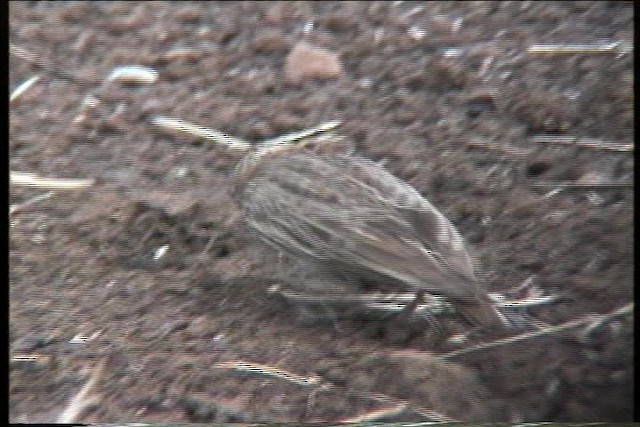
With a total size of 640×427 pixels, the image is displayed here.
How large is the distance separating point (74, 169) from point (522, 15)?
45.4 inches

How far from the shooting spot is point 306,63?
8.38ft

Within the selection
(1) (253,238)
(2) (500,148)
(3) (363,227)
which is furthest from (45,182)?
(2) (500,148)

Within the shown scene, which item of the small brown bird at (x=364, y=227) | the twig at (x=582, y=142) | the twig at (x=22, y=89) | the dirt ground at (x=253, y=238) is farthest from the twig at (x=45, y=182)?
the twig at (x=582, y=142)

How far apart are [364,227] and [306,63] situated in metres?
0.47

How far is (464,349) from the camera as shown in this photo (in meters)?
2.37

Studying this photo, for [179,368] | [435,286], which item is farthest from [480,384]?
[179,368]

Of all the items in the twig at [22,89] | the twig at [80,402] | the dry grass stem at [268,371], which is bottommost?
the dry grass stem at [268,371]

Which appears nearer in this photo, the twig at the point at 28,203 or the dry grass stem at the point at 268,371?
the dry grass stem at the point at 268,371

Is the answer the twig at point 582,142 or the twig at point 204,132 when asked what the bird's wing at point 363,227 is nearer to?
the twig at point 204,132

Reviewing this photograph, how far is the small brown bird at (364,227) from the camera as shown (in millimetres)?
2326

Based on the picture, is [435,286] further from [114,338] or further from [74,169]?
[74,169]

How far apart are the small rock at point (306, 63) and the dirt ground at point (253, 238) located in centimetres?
2

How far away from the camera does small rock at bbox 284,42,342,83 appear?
2.55 meters

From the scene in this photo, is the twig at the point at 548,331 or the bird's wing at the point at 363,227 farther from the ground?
the bird's wing at the point at 363,227
